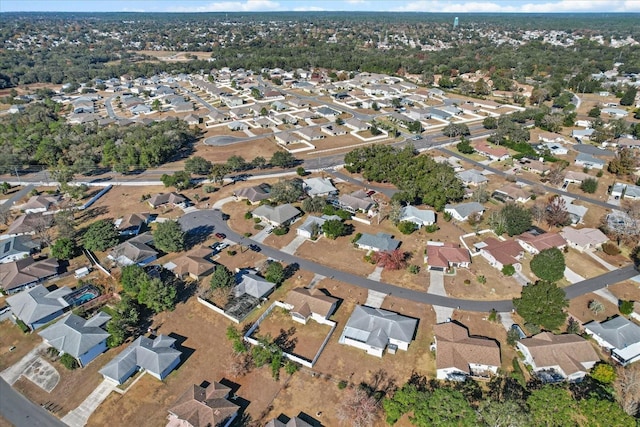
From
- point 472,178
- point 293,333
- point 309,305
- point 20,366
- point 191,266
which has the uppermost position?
point 472,178

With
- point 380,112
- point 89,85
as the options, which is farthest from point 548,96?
point 89,85

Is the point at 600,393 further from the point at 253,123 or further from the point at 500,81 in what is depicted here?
the point at 500,81

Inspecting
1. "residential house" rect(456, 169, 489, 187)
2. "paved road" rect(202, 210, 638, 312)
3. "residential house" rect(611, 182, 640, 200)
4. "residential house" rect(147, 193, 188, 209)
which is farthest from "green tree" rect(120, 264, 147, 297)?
"residential house" rect(611, 182, 640, 200)

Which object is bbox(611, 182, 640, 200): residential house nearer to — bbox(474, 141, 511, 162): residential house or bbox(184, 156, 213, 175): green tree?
bbox(474, 141, 511, 162): residential house

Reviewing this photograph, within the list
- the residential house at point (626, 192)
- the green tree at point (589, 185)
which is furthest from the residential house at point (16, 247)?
the residential house at point (626, 192)

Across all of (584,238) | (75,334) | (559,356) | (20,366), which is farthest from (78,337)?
(584,238)

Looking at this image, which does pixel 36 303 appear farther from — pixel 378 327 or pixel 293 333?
pixel 378 327
